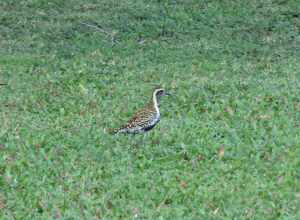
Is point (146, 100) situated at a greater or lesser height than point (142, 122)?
lesser

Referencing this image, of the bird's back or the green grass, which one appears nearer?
the green grass

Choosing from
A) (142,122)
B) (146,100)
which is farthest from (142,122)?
(146,100)

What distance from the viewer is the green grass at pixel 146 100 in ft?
29.0

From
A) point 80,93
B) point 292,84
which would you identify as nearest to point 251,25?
point 292,84

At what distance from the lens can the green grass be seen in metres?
8.85

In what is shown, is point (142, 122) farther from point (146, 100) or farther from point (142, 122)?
point (146, 100)

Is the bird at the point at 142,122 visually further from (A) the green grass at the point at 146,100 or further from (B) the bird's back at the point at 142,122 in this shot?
(A) the green grass at the point at 146,100

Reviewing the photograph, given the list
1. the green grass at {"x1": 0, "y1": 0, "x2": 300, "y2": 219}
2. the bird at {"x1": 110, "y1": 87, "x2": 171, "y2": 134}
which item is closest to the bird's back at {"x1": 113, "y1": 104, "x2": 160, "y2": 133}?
the bird at {"x1": 110, "y1": 87, "x2": 171, "y2": 134}

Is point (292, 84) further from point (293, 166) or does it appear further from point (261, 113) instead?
point (293, 166)

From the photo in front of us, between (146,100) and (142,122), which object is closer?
(142,122)

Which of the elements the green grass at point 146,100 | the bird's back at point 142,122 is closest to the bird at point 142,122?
the bird's back at point 142,122

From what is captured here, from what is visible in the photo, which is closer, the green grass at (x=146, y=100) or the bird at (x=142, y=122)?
the green grass at (x=146, y=100)

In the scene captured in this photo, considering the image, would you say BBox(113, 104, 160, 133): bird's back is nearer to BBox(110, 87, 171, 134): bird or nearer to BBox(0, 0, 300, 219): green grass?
BBox(110, 87, 171, 134): bird

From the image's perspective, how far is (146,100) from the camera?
43.4 ft
